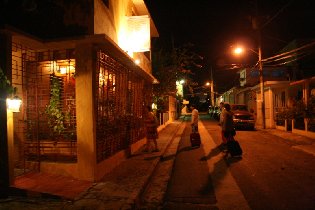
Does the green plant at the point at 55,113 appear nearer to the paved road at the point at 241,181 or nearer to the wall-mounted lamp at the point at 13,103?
the wall-mounted lamp at the point at 13,103

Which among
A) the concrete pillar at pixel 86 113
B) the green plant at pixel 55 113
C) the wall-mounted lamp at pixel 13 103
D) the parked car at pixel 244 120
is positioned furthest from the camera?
the parked car at pixel 244 120

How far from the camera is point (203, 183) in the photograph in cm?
817

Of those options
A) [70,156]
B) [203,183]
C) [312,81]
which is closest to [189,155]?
[203,183]

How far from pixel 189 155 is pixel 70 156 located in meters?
5.42

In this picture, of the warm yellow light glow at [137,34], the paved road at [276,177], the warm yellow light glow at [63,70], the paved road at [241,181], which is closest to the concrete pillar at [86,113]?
the warm yellow light glow at [63,70]

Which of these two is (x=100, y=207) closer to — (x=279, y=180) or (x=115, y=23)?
(x=279, y=180)

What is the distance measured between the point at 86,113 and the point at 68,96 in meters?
1.30

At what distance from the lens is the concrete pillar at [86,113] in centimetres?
802

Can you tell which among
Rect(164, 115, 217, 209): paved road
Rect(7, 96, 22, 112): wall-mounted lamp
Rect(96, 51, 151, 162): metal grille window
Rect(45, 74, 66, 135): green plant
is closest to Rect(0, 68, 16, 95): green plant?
Rect(7, 96, 22, 112): wall-mounted lamp

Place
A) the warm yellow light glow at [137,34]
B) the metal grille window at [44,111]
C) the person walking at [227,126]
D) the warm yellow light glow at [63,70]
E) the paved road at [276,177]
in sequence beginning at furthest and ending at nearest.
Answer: the warm yellow light glow at [137,34] < the person walking at [227,126] < the warm yellow light glow at [63,70] < the metal grille window at [44,111] < the paved road at [276,177]

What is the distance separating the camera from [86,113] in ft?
26.5

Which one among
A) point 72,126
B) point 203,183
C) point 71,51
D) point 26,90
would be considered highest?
point 71,51

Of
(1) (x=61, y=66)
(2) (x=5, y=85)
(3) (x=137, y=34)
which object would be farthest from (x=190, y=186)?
(3) (x=137, y=34)

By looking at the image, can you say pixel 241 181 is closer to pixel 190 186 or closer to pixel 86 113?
pixel 190 186
